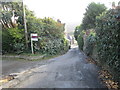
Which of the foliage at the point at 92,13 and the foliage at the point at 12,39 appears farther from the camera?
the foliage at the point at 92,13

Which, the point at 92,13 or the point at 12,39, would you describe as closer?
the point at 12,39

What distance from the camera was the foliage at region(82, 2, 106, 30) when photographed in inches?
560

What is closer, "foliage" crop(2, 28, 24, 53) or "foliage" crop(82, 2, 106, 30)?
"foliage" crop(2, 28, 24, 53)

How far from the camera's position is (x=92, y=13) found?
1445 centimetres

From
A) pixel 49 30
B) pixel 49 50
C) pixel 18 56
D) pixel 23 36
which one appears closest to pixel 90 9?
pixel 49 30

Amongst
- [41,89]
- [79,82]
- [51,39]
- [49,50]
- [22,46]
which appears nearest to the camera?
[41,89]

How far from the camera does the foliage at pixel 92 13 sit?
14.2 m

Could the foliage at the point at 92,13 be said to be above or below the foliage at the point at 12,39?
above

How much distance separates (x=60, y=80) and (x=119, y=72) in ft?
6.58

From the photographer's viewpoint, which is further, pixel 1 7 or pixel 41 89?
pixel 1 7

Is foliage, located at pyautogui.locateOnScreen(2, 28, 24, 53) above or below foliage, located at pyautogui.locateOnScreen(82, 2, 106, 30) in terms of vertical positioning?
below

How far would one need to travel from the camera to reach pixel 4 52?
9523 mm

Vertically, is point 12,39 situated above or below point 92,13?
below

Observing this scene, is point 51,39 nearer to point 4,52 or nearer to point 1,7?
point 4,52
